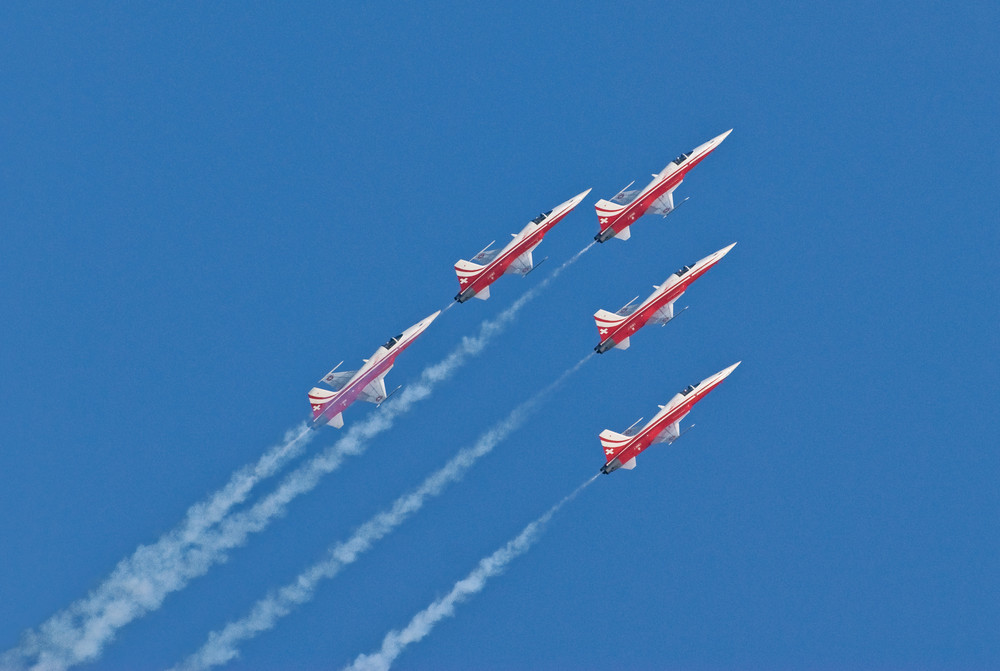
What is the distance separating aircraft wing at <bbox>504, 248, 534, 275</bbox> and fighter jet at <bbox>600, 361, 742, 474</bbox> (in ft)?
36.6

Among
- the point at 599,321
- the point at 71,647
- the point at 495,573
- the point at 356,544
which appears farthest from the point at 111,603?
the point at 599,321

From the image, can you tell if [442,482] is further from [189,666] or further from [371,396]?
[189,666]

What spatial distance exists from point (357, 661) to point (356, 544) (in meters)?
7.09

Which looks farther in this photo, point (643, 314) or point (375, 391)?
point (375, 391)

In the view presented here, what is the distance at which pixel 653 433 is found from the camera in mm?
120750

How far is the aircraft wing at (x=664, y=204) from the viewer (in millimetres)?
124938

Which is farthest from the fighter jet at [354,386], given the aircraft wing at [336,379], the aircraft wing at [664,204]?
the aircraft wing at [664,204]

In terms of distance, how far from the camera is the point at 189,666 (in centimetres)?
12325

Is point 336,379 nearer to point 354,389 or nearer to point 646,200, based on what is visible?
point 354,389

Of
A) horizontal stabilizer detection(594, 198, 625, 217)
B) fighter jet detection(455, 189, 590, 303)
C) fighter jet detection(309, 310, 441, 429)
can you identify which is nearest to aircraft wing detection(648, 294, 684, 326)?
horizontal stabilizer detection(594, 198, 625, 217)

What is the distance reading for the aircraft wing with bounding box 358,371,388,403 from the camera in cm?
12094

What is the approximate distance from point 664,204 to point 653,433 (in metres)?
14.7

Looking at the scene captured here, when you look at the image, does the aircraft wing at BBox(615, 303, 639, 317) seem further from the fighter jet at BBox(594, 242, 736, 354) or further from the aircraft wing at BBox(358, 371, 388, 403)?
the aircraft wing at BBox(358, 371, 388, 403)

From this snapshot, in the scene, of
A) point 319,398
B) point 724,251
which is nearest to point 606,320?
point 724,251
